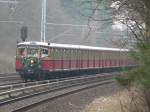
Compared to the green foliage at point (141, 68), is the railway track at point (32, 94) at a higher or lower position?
lower

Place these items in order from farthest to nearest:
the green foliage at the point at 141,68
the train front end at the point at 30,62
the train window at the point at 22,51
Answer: the train window at the point at 22,51 < the train front end at the point at 30,62 < the green foliage at the point at 141,68

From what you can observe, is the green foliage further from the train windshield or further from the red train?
the train windshield

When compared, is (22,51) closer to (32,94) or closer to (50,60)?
(50,60)

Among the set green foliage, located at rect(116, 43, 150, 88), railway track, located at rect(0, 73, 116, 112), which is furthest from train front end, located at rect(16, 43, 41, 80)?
green foliage, located at rect(116, 43, 150, 88)

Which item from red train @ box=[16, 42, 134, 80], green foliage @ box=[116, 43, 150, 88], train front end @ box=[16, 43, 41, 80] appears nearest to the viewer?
green foliage @ box=[116, 43, 150, 88]

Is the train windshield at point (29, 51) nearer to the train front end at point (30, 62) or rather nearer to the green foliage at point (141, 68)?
the train front end at point (30, 62)

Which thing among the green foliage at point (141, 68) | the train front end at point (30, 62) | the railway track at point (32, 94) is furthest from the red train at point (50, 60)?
the green foliage at point (141, 68)

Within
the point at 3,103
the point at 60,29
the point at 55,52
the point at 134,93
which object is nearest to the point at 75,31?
the point at 60,29

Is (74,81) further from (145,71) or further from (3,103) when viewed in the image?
(145,71)

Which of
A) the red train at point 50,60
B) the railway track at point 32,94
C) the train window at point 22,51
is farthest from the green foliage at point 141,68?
the train window at point 22,51

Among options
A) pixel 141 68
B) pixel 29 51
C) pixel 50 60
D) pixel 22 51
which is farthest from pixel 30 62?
pixel 141 68

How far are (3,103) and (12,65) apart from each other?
149ft

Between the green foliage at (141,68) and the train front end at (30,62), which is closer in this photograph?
the green foliage at (141,68)

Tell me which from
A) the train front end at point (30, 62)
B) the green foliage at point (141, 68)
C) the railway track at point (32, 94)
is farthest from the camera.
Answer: the train front end at point (30, 62)
